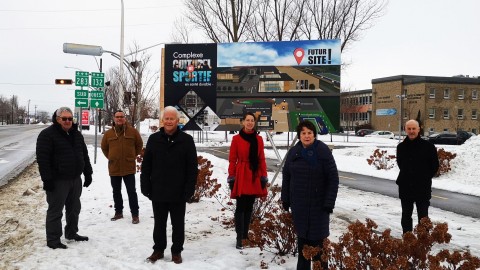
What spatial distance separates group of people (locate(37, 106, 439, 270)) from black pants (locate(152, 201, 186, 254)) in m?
0.01

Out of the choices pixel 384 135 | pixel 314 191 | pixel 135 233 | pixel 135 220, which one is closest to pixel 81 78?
pixel 135 220

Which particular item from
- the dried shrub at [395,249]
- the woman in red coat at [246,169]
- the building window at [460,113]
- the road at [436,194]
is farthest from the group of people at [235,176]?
the building window at [460,113]

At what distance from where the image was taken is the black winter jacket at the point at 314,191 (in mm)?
4133

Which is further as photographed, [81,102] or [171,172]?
[81,102]

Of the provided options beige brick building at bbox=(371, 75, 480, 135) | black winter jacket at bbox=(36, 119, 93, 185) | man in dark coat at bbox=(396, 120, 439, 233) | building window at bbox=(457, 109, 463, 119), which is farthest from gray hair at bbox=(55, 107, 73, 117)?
building window at bbox=(457, 109, 463, 119)

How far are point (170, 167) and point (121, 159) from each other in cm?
246

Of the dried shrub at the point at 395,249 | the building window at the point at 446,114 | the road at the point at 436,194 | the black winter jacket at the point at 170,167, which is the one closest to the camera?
the dried shrub at the point at 395,249

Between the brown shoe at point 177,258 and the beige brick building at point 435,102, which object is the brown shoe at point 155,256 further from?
the beige brick building at point 435,102

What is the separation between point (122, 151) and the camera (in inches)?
279

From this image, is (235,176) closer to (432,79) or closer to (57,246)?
(57,246)

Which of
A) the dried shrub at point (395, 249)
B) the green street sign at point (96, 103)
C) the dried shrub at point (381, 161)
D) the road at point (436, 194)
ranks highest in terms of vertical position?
the green street sign at point (96, 103)

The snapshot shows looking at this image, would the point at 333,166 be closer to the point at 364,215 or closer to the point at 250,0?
the point at 364,215

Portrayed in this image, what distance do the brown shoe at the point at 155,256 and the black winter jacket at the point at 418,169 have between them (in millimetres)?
3590

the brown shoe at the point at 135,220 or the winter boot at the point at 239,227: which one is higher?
the winter boot at the point at 239,227
